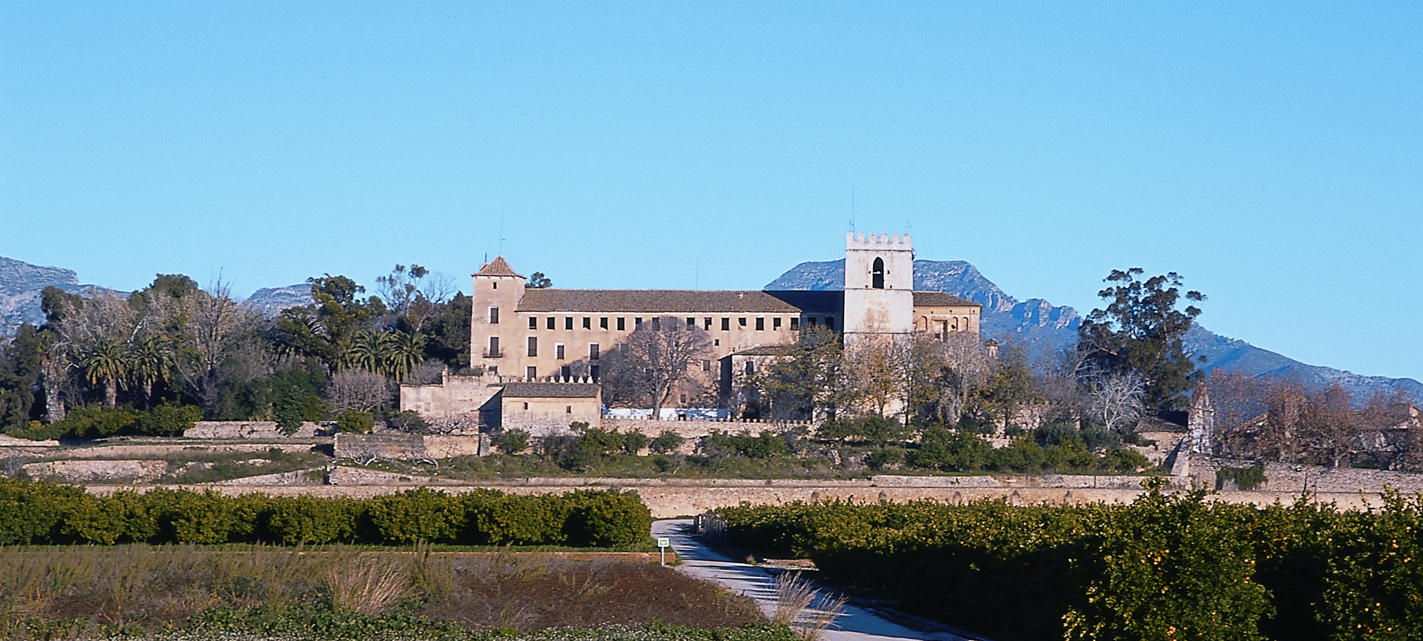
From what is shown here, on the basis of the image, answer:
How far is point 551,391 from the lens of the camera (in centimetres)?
5250

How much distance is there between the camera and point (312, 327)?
62062 mm

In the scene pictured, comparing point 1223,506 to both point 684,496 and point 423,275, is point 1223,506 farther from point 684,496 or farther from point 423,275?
point 423,275

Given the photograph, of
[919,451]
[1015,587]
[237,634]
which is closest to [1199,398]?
[919,451]

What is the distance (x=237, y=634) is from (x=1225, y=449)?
49.3m

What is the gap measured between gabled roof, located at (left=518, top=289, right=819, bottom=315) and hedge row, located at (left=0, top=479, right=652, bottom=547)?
110 ft

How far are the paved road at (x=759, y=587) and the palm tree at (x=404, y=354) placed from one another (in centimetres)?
2758

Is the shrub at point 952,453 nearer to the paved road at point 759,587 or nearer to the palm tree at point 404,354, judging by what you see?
the paved road at point 759,587

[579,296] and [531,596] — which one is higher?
[579,296]

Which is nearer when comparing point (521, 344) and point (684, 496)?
point (684, 496)

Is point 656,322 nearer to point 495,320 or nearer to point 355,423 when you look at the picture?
point 495,320

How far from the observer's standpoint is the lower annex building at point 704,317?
2392 inches

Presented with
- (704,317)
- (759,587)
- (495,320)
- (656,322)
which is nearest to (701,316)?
(704,317)

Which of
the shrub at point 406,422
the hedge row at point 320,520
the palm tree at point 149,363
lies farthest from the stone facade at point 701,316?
the hedge row at point 320,520

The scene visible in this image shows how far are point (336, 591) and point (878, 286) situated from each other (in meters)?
46.5
